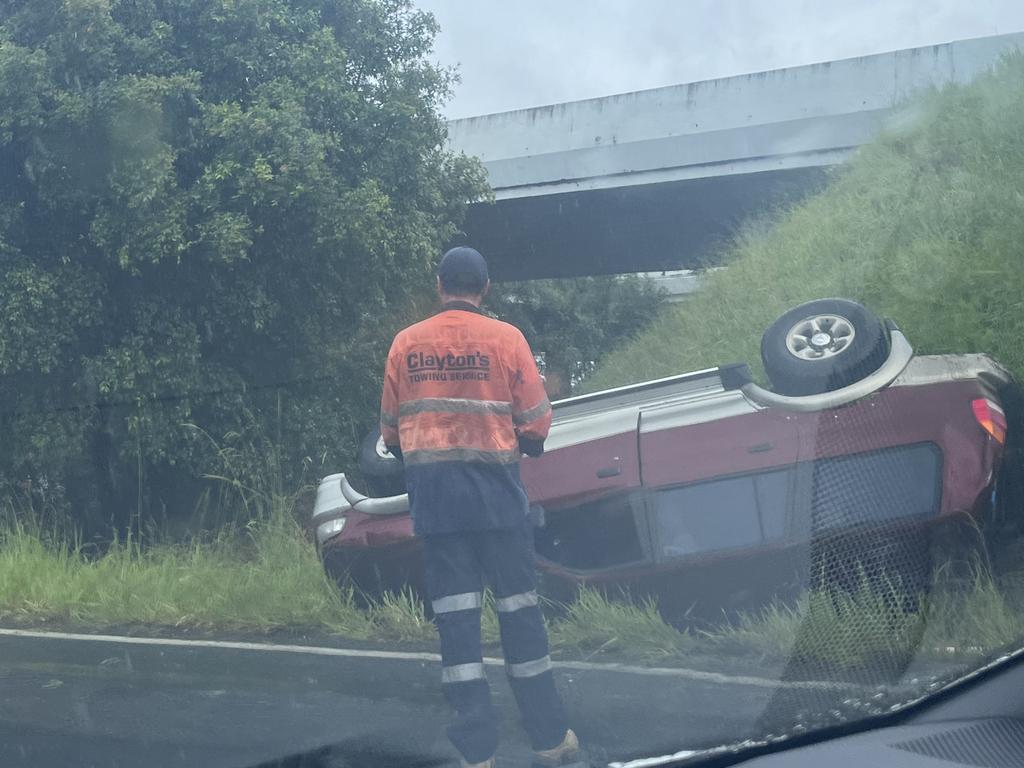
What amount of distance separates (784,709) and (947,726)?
2.84 ft

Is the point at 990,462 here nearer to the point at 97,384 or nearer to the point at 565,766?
the point at 565,766

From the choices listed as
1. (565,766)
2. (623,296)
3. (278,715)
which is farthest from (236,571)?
(623,296)

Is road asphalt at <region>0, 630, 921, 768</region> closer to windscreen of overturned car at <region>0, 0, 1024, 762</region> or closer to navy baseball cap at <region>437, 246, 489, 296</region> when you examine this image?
windscreen of overturned car at <region>0, 0, 1024, 762</region>

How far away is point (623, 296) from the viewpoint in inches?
832

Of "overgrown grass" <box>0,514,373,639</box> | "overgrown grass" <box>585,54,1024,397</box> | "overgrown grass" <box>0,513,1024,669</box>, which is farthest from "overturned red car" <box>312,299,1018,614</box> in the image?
"overgrown grass" <box>585,54,1024,397</box>

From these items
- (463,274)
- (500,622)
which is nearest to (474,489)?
(500,622)

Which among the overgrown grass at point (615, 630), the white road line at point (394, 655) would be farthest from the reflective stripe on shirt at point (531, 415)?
the overgrown grass at point (615, 630)

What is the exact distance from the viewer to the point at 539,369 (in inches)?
226

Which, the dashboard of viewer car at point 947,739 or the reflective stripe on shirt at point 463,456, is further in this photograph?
the reflective stripe on shirt at point 463,456

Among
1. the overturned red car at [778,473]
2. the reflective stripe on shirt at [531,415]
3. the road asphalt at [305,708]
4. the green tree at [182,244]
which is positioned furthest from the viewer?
the green tree at [182,244]

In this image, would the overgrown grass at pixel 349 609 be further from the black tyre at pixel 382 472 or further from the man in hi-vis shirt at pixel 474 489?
the man in hi-vis shirt at pixel 474 489

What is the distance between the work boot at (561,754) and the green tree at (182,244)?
6.26 m

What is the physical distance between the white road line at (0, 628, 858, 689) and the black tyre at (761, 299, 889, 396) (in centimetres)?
162

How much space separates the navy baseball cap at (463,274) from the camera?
181 inches
